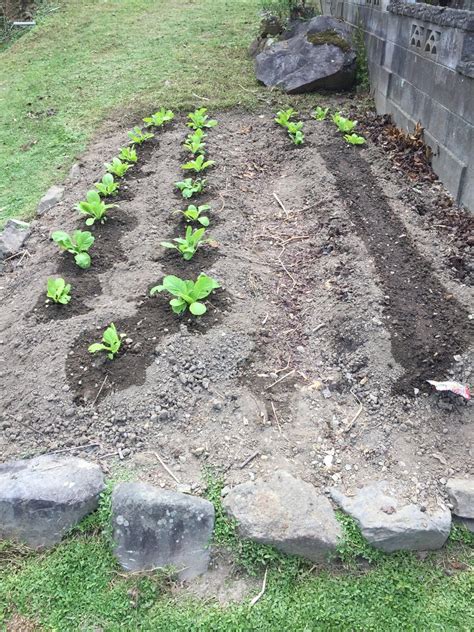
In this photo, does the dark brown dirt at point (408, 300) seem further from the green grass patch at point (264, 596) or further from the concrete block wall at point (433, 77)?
the green grass patch at point (264, 596)

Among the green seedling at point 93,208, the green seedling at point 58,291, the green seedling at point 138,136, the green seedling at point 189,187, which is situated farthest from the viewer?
the green seedling at point 138,136

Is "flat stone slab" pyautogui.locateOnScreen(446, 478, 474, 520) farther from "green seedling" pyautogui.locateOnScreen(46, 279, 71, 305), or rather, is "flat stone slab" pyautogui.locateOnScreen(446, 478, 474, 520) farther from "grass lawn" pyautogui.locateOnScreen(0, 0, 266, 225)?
"grass lawn" pyautogui.locateOnScreen(0, 0, 266, 225)

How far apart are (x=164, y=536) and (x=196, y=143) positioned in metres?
4.90

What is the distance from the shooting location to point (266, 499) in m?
2.66

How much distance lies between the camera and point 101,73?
10.6 metres

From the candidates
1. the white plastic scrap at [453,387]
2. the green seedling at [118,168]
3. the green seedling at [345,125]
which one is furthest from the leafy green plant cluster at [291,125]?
the white plastic scrap at [453,387]

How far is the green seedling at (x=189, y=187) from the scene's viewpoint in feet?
17.7

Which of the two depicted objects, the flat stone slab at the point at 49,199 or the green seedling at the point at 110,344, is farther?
the flat stone slab at the point at 49,199

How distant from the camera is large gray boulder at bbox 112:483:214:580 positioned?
258 centimetres

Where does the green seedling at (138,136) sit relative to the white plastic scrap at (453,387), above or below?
above

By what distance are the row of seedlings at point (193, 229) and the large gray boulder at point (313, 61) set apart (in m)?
1.75

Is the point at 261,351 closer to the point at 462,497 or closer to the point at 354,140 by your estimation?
the point at 462,497

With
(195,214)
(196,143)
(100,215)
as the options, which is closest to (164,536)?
(195,214)

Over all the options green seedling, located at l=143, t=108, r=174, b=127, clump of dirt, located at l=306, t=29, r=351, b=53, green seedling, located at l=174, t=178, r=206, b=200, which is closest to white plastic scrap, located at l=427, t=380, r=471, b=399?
green seedling, located at l=174, t=178, r=206, b=200
